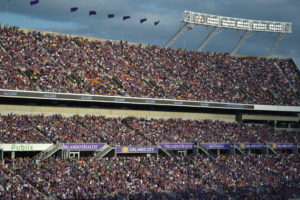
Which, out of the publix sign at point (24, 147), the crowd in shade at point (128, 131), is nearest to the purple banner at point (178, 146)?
the crowd in shade at point (128, 131)

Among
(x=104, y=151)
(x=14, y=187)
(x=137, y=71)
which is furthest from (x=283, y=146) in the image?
(x=14, y=187)

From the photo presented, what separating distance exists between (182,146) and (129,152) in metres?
6.95

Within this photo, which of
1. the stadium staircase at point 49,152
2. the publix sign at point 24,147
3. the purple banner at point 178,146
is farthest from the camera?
the purple banner at point 178,146

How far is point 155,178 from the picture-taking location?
49.2m

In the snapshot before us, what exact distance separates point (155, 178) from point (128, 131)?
8315 mm

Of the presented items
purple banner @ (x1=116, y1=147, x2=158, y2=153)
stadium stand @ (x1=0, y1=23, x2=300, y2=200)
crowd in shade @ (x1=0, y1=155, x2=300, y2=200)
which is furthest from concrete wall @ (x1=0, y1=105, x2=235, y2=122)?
crowd in shade @ (x1=0, y1=155, x2=300, y2=200)

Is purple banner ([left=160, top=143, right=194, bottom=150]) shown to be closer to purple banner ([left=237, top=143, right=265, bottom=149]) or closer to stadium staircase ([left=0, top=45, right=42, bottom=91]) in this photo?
purple banner ([left=237, top=143, right=265, bottom=149])

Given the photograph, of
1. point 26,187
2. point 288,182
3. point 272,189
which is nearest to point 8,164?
point 26,187

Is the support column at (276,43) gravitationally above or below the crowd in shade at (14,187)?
above

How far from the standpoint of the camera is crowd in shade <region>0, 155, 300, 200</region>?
42344mm

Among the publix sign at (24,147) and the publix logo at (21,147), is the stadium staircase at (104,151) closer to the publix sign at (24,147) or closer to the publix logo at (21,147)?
the publix sign at (24,147)

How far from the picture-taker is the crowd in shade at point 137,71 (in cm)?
5416

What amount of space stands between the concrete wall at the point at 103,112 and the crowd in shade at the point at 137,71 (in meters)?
2.47

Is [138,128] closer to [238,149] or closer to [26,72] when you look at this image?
[238,149]
